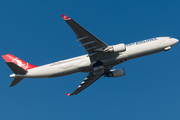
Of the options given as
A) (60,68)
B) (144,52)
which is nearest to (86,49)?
(60,68)

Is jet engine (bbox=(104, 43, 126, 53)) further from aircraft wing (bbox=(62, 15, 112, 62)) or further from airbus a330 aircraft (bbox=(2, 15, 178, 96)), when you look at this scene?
aircraft wing (bbox=(62, 15, 112, 62))

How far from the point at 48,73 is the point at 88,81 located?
450 inches

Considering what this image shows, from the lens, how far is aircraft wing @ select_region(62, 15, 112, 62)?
114 ft

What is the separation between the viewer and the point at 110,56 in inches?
1623

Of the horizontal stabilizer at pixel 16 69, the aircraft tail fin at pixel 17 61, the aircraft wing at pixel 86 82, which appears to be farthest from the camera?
the aircraft wing at pixel 86 82

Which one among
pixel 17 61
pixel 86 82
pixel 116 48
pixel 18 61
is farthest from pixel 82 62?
pixel 17 61

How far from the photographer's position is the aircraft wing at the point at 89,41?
114ft

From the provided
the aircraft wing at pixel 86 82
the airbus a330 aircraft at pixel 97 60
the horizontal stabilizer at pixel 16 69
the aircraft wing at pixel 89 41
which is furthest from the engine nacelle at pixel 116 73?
the horizontal stabilizer at pixel 16 69

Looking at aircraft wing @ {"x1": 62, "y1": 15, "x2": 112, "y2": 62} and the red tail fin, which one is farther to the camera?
the red tail fin

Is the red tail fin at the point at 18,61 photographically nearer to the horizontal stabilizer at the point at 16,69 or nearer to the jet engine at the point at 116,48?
the horizontal stabilizer at the point at 16,69

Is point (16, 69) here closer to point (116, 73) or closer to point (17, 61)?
point (17, 61)

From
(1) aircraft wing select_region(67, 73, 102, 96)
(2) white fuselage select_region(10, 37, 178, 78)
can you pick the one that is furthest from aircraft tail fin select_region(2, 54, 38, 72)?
(1) aircraft wing select_region(67, 73, 102, 96)

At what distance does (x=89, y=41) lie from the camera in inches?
1499

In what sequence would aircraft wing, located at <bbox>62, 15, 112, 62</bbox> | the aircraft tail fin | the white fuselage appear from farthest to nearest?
1. the aircraft tail fin
2. the white fuselage
3. aircraft wing, located at <bbox>62, 15, 112, 62</bbox>
